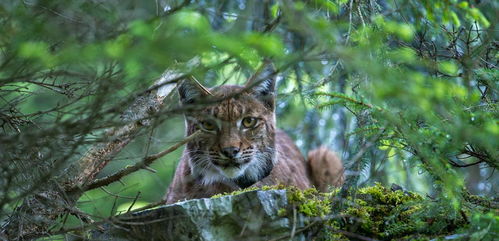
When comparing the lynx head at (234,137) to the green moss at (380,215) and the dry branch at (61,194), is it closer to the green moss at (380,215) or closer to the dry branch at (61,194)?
the dry branch at (61,194)

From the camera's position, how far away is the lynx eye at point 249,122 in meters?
5.61

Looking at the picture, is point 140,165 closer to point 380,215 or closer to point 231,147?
point 231,147

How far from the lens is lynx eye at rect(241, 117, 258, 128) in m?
5.61

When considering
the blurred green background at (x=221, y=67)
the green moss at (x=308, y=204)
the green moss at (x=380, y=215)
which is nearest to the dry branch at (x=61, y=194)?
the blurred green background at (x=221, y=67)

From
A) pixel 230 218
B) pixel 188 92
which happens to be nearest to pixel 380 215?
pixel 230 218

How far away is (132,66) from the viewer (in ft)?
10.7

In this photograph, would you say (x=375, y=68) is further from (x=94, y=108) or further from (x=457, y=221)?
(x=457, y=221)

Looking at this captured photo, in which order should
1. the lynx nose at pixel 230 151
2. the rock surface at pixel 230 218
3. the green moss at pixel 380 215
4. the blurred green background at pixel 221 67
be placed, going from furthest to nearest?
the lynx nose at pixel 230 151, the rock surface at pixel 230 218, the green moss at pixel 380 215, the blurred green background at pixel 221 67

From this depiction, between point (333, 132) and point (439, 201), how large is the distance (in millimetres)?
4761

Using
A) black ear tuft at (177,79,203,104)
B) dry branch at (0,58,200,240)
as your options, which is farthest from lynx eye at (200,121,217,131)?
dry branch at (0,58,200,240)

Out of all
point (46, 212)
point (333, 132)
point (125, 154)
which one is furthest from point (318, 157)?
point (46, 212)

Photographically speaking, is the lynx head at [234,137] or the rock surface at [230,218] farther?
the lynx head at [234,137]

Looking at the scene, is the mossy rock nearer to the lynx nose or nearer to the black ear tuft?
the lynx nose

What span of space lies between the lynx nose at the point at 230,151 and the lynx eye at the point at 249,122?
1.34 feet
